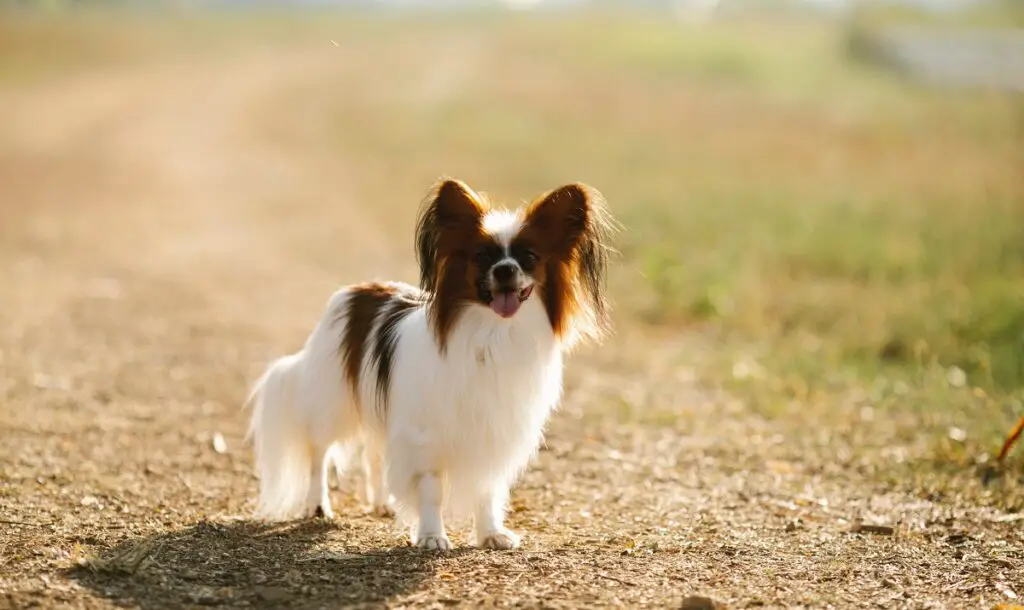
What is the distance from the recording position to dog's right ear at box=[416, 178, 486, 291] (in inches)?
199

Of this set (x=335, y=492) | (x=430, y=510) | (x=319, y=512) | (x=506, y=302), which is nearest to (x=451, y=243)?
(x=506, y=302)

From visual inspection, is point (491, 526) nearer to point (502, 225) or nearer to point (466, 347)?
point (466, 347)

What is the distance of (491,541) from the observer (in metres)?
5.47

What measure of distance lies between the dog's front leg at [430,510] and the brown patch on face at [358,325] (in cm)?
62

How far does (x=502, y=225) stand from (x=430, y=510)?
1.27m

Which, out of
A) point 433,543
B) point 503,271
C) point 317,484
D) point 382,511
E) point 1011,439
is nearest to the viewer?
point 503,271

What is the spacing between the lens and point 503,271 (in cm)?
493

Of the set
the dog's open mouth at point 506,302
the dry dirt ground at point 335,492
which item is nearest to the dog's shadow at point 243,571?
the dry dirt ground at point 335,492

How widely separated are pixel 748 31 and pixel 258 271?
50.5 metres

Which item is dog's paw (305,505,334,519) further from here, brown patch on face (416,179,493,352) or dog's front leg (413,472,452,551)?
brown patch on face (416,179,493,352)

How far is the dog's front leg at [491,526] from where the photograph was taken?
5.46 m

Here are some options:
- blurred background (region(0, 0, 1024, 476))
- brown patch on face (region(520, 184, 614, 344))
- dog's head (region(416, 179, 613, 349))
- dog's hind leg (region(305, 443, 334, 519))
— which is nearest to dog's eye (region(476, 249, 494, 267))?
dog's head (region(416, 179, 613, 349))

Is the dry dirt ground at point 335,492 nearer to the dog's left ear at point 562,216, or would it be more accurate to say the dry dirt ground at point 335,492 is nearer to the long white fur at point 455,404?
the long white fur at point 455,404

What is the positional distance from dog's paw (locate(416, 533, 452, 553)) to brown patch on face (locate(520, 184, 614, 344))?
3.28 ft
